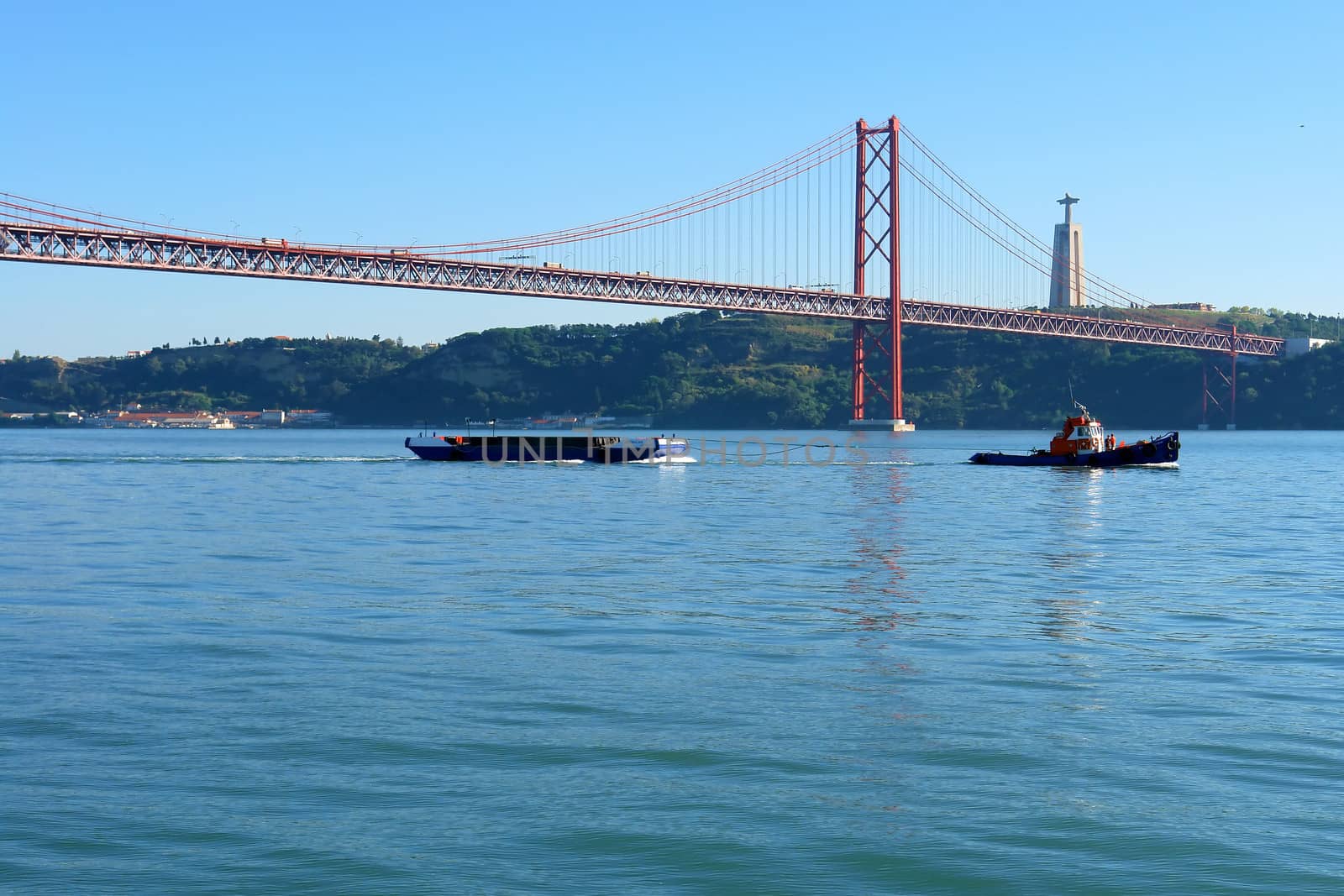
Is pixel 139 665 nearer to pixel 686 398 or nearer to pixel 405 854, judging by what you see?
pixel 405 854

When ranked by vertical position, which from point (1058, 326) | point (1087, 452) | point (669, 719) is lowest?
point (669, 719)

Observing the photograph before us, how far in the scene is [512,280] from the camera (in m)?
99.2

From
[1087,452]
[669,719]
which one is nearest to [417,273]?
[1087,452]

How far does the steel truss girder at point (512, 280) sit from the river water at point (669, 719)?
192 feet

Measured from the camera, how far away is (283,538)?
2869 centimetres

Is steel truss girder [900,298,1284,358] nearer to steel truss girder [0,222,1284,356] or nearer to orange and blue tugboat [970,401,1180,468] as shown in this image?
steel truss girder [0,222,1284,356]

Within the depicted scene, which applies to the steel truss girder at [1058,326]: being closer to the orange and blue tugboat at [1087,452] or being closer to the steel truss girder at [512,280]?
the steel truss girder at [512,280]

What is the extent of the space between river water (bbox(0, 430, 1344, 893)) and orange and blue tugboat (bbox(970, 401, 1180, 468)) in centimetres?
3783

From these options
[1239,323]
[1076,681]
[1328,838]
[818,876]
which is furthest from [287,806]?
[1239,323]

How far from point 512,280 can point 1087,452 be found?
47.0m

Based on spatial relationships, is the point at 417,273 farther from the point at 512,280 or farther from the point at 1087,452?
the point at 1087,452

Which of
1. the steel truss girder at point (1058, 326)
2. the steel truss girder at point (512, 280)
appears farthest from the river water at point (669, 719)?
the steel truss girder at point (1058, 326)

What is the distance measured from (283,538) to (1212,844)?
75.6 ft

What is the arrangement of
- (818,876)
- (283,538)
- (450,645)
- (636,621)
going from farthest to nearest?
(283,538) < (636,621) < (450,645) < (818,876)
